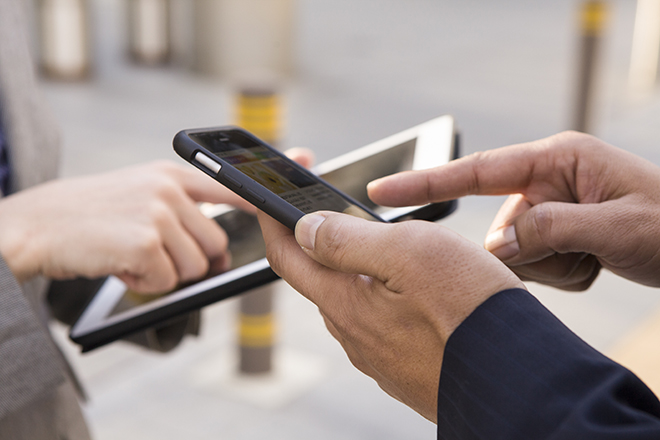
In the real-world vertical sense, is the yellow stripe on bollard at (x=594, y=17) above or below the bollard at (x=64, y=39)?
above

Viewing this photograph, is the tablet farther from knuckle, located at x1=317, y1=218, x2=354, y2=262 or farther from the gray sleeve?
knuckle, located at x1=317, y1=218, x2=354, y2=262

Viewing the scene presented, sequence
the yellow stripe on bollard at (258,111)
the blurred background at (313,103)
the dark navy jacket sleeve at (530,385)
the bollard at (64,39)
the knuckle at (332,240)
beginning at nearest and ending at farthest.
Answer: the dark navy jacket sleeve at (530,385), the knuckle at (332,240), the yellow stripe on bollard at (258,111), the blurred background at (313,103), the bollard at (64,39)

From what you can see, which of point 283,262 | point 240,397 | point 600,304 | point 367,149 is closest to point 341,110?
point 600,304

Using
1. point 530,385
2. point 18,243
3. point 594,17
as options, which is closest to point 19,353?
point 18,243

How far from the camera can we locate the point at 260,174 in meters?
0.81

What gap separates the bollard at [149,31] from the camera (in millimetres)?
7219

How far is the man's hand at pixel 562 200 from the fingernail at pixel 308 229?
0.83 ft

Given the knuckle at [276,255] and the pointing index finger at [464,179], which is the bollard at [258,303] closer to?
the pointing index finger at [464,179]

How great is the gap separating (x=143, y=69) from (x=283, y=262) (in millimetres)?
7110

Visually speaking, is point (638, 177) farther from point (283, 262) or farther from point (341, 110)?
point (341, 110)

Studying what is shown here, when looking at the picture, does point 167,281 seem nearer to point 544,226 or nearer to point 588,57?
point 544,226

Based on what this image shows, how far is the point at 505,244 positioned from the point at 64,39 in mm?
6533

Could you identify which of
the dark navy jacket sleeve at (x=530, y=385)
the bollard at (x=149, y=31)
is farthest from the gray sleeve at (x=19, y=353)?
the bollard at (x=149, y=31)

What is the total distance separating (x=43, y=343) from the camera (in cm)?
90
